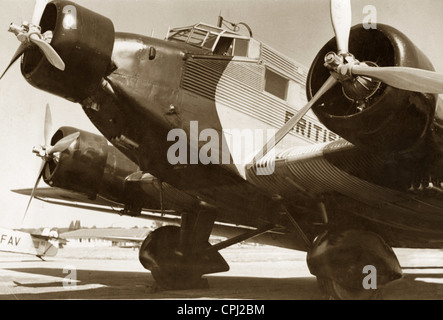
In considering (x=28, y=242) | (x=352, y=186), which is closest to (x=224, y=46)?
(x=352, y=186)

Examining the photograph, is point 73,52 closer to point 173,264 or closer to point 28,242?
point 173,264

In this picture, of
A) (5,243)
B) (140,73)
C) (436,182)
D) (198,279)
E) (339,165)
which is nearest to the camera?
(436,182)

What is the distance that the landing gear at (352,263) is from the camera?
7250mm

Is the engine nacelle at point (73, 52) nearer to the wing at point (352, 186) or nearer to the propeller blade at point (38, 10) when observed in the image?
the propeller blade at point (38, 10)

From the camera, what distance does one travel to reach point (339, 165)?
6.88 meters

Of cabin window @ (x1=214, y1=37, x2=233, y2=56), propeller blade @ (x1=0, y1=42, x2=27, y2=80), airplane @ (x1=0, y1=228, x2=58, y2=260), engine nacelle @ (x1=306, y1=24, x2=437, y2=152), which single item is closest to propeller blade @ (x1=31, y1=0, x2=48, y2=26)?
propeller blade @ (x1=0, y1=42, x2=27, y2=80)

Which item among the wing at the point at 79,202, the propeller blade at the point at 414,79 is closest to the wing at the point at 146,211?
the wing at the point at 79,202

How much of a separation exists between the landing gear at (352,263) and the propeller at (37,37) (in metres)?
4.97

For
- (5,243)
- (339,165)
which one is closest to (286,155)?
(339,165)

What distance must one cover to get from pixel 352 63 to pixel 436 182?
7.32 feet

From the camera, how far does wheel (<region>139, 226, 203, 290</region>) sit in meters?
9.94

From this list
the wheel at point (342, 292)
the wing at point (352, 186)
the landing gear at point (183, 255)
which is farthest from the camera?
the landing gear at point (183, 255)

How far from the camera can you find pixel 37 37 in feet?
21.2

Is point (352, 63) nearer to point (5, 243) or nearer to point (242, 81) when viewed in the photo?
point (242, 81)
